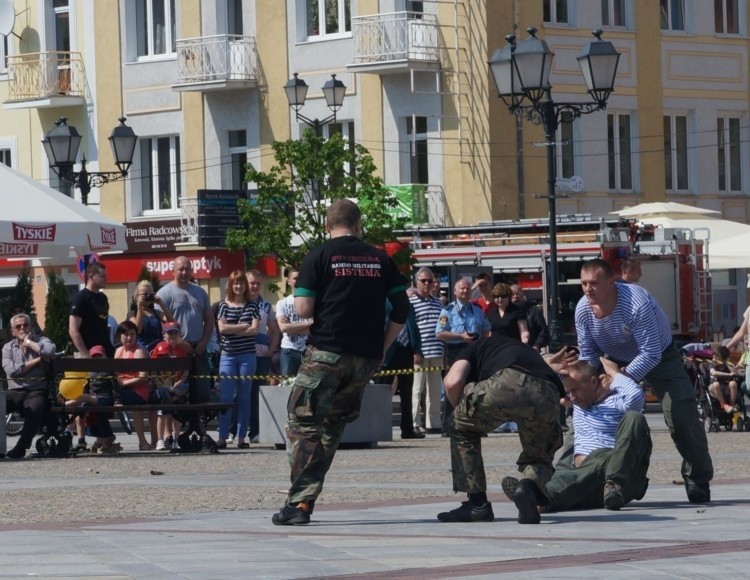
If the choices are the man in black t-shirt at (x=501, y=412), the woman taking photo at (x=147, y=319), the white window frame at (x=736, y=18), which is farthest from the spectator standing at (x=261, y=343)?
the white window frame at (x=736, y=18)

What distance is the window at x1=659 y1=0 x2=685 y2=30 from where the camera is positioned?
42.3m

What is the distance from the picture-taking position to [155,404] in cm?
1944

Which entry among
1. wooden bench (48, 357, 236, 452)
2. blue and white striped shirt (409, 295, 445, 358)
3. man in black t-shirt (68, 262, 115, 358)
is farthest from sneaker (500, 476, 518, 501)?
blue and white striped shirt (409, 295, 445, 358)

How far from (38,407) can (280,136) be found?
24.1 metres

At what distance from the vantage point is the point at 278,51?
4250cm

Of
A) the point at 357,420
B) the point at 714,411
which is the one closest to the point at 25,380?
the point at 357,420

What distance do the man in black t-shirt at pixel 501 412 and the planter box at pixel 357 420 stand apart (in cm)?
824

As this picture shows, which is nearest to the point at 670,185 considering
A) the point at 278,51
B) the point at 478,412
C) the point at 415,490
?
the point at 278,51

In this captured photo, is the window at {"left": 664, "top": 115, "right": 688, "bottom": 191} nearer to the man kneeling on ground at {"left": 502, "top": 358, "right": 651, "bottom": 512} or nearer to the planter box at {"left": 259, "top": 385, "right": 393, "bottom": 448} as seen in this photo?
the planter box at {"left": 259, "top": 385, "right": 393, "bottom": 448}

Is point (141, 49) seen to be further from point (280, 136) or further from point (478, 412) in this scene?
point (478, 412)

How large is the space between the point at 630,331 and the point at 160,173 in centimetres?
3400

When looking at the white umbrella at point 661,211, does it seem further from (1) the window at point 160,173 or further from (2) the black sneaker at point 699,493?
(2) the black sneaker at point 699,493

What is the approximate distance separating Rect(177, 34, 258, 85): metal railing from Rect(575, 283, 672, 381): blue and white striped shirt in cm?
3108

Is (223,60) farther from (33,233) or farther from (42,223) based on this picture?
(33,233)
